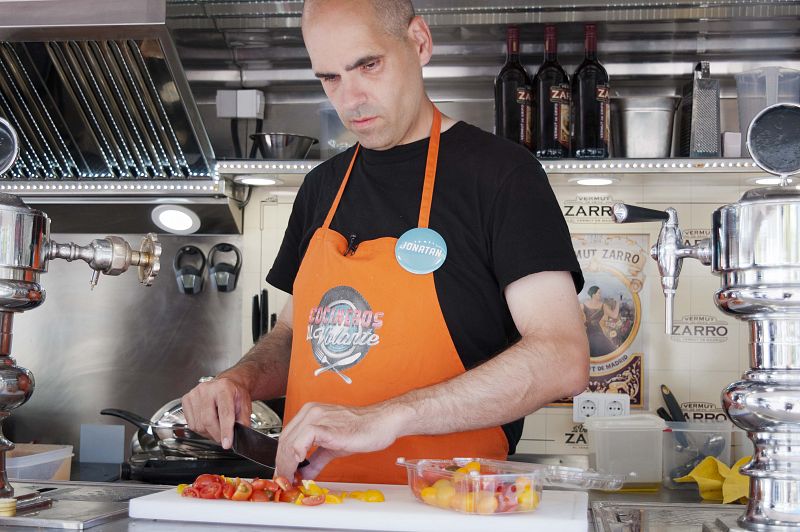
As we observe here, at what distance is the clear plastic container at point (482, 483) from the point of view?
1.32 meters

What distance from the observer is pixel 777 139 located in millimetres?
1289

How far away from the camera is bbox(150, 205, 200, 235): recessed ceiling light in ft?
11.7

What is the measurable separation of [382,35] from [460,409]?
73 cm

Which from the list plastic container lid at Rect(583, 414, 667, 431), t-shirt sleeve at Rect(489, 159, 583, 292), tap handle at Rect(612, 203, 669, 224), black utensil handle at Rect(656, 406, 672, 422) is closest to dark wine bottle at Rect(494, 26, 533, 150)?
plastic container lid at Rect(583, 414, 667, 431)

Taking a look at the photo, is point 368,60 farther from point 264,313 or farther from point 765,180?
point 765,180

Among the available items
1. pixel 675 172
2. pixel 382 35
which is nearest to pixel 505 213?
pixel 382 35

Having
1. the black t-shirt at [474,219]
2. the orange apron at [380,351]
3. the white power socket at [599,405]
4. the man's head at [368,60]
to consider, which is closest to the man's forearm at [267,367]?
the orange apron at [380,351]

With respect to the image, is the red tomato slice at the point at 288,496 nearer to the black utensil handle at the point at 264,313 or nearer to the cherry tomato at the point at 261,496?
the cherry tomato at the point at 261,496

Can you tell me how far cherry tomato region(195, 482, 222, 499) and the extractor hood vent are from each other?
1901 mm

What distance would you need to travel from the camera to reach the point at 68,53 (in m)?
3.20

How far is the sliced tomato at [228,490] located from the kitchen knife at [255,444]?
0.18 metres

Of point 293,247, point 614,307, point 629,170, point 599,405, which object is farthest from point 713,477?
point 293,247

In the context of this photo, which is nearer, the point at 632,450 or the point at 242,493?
the point at 242,493

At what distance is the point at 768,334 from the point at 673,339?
2.38 meters
